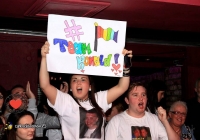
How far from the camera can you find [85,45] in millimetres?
3902

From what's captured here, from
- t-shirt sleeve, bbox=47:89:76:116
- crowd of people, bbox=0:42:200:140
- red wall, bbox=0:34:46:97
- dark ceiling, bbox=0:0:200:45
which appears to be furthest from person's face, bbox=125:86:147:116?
red wall, bbox=0:34:46:97

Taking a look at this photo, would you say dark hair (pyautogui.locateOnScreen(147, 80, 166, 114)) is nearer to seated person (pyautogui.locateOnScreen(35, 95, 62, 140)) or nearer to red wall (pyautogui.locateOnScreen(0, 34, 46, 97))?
seated person (pyautogui.locateOnScreen(35, 95, 62, 140))

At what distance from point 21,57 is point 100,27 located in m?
4.03

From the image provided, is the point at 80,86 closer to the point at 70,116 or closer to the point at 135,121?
the point at 70,116

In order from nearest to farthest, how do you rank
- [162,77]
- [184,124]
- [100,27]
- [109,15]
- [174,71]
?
[100,27] → [184,124] → [109,15] → [174,71] → [162,77]

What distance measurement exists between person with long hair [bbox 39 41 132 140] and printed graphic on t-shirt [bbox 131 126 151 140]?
0.35 m

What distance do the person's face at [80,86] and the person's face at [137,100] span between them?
55cm

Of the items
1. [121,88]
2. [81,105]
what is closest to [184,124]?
[121,88]

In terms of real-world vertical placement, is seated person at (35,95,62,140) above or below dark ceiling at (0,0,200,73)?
below

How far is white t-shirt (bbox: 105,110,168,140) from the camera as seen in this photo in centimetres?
399

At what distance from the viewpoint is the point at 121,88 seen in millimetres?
4023

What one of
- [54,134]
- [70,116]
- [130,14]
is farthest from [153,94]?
[70,116]

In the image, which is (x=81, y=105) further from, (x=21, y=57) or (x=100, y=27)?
(x=21, y=57)

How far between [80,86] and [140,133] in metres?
0.79
